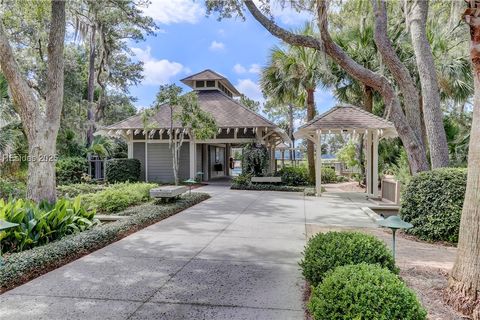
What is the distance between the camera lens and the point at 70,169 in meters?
16.4

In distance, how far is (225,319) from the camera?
3.45m

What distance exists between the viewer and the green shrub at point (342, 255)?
146 inches

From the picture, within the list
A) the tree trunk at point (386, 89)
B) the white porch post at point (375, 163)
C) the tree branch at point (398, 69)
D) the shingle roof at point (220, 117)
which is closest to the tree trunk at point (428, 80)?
the tree branch at point (398, 69)

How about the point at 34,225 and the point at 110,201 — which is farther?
the point at 110,201

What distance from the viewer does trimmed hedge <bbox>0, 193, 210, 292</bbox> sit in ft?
14.7

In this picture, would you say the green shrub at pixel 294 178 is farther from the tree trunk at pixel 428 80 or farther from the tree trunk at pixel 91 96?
the tree trunk at pixel 91 96

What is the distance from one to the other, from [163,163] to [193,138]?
327 cm

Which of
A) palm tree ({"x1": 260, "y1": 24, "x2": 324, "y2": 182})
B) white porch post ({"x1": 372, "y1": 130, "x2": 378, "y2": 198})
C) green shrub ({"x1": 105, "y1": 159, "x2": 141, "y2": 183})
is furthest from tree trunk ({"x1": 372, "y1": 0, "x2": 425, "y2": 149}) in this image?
green shrub ({"x1": 105, "y1": 159, "x2": 141, "y2": 183})

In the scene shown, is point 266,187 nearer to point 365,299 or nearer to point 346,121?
point 346,121

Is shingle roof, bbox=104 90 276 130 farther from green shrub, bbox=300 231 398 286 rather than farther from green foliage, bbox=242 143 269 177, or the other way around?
green shrub, bbox=300 231 398 286

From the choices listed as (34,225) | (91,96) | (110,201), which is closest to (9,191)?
(110,201)

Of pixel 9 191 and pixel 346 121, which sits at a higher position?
pixel 346 121

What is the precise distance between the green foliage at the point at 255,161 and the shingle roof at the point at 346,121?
4.02 m

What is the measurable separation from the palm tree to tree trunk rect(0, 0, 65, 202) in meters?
10.4
